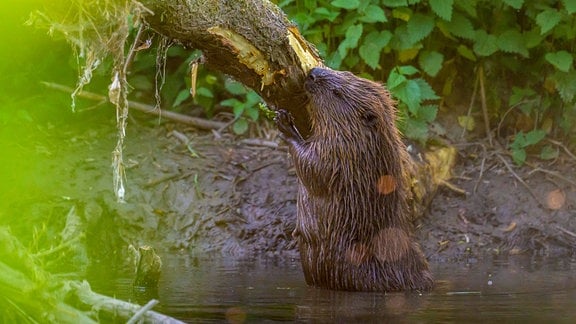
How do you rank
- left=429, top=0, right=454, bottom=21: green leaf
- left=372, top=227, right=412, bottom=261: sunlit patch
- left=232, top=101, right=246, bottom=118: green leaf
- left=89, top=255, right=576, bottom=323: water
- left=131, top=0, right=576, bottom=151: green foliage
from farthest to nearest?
left=232, top=101, right=246, bottom=118: green leaf, left=131, top=0, right=576, bottom=151: green foliage, left=429, top=0, right=454, bottom=21: green leaf, left=372, top=227, right=412, bottom=261: sunlit patch, left=89, top=255, right=576, bottom=323: water

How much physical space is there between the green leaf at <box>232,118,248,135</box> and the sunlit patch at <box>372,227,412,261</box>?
2.80 metres

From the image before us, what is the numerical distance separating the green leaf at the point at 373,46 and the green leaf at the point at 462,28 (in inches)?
20.8

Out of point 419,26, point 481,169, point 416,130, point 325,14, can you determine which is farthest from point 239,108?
point 481,169

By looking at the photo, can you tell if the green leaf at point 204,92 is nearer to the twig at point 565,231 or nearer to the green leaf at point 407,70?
the green leaf at point 407,70

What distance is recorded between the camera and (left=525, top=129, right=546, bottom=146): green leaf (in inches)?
316

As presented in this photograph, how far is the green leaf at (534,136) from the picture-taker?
8.02 meters

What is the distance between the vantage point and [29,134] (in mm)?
7715

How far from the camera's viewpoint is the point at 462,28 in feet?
25.8

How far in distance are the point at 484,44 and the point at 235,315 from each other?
4.21 metres

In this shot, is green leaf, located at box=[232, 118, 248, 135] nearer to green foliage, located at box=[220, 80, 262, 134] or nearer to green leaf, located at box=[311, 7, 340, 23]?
green foliage, located at box=[220, 80, 262, 134]

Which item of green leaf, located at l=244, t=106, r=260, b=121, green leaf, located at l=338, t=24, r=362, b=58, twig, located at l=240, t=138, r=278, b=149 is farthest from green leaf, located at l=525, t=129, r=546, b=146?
green leaf, located at l=244, t=106, r=260, b=121

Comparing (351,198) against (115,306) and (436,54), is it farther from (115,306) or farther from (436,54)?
(436,54)

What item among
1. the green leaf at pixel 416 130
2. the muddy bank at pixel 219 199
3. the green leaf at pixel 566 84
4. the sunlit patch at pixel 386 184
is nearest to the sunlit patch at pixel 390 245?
the sunlit patch at pixel 386 184

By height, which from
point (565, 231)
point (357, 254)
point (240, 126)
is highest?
point (240, 126)
